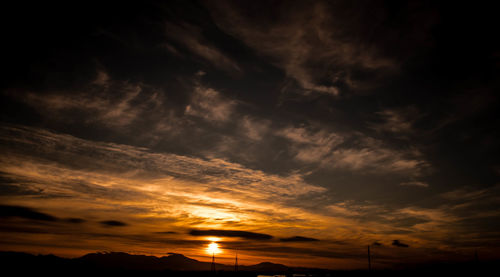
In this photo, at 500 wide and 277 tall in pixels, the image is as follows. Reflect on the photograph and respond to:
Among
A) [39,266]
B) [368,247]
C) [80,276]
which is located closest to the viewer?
[80,276]

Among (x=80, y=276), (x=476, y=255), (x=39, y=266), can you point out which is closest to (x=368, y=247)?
(x=476, y=255)

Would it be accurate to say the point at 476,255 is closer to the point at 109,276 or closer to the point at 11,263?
the point at 109,276

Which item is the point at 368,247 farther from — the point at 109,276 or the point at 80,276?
the point at 80,276

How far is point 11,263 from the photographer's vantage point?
104m

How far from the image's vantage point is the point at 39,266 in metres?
104

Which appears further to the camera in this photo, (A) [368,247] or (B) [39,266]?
(A) [368,247]

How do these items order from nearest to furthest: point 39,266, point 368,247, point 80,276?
1. point 80,276
2. point 39,266
3. point 368,247

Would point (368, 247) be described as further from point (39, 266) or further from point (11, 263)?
point (11, 263)

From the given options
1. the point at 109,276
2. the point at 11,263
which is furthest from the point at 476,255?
the point at 11,263

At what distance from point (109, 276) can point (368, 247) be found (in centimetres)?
10003

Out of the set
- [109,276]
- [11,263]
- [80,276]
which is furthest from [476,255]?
[11,263]

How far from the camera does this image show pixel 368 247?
112625 mm

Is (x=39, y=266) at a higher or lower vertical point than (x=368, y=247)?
lower

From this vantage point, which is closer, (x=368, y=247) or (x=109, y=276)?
(x=109, y=276)
